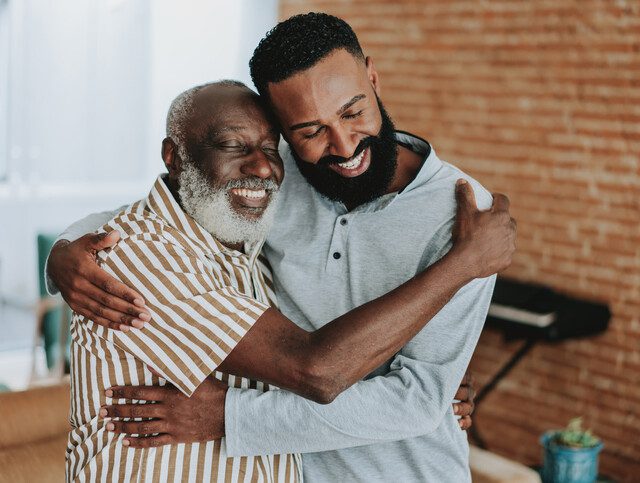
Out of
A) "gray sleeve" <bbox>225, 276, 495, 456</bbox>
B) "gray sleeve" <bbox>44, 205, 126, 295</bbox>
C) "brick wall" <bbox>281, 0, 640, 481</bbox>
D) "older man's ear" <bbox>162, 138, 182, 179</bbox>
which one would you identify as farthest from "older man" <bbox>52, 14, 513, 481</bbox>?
"brick wall" <bbox>281, 0, 640, 481</bbox>

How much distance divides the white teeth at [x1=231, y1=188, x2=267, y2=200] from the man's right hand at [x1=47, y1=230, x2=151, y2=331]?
281 mm

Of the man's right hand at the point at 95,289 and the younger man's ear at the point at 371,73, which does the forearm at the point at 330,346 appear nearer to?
the man's right hand at the point at 95,289

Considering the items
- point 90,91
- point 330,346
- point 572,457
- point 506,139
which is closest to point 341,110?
point 330,346

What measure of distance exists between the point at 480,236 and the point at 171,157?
2.14 feet

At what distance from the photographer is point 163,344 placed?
1.41m

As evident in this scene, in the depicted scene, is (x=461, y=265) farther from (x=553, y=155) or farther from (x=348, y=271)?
(x=553, y=155)

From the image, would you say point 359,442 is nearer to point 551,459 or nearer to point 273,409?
point 273,409

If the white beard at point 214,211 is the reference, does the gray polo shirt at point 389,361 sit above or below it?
below

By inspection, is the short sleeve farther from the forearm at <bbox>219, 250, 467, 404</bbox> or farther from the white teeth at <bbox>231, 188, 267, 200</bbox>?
the white teeth at <bbox>231, 188, 267, 200</bbox>

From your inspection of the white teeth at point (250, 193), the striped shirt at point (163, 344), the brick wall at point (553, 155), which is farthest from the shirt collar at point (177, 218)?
the brick wall at point (553, 155)

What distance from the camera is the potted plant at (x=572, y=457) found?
10.9 ft

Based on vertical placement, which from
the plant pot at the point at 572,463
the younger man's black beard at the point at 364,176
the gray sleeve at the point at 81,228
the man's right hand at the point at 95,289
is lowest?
the plant pot at the point at 572,463

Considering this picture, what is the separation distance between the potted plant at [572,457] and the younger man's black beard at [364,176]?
2.06 metres

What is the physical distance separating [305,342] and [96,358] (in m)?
0.39
